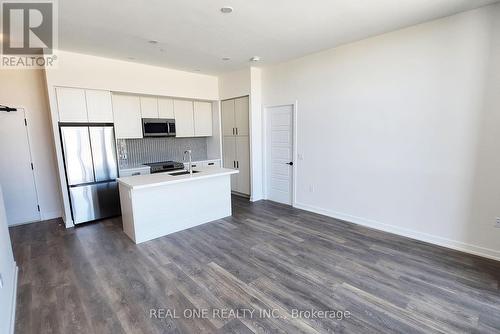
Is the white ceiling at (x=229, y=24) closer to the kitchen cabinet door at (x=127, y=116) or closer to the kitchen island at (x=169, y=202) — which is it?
the kitchen cabinet door at (x=127, y=116)

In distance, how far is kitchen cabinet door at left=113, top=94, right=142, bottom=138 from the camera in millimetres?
4758

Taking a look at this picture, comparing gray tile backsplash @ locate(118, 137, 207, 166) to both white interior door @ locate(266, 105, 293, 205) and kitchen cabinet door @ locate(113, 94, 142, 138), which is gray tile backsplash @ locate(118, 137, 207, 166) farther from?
white interior door @ locate(266, 105, 293, 205)

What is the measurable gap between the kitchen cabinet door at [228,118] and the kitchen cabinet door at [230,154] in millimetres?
146

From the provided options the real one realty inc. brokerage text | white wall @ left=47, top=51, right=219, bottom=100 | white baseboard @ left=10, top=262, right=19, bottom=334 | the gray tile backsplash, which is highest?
white wall @ left=47, top=51, right=219, bottom=100

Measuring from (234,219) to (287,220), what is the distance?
956 mm

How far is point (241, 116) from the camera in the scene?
557 centimetres

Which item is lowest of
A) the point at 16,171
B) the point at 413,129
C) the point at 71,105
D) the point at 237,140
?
the point at 16,171

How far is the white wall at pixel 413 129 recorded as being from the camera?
2857mm

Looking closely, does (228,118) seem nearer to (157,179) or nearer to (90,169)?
(157,179)

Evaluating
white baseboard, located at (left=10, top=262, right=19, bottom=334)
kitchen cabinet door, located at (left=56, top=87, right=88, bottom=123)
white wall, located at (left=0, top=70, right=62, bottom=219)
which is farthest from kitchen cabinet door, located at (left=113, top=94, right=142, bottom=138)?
white baseboard, located at (left=10, top=262, right=19, bottom=334)

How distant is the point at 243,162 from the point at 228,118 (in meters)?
1.15

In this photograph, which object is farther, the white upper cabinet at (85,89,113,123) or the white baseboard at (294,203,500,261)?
the white upper cabinet at (85,89,113,123)

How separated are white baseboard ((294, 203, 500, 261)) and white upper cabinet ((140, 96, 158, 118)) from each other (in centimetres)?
389

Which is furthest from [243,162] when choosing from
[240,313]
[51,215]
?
[51,215]
